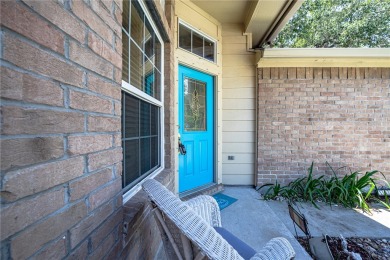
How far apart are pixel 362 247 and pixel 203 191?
2.00 m

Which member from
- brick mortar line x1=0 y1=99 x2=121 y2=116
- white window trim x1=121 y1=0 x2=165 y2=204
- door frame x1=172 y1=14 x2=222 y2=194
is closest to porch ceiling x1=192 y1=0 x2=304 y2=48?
door frame x1=172 y1=14 x2=222 y2=194

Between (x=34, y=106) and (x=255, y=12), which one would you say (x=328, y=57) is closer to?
(x=255, y=12)

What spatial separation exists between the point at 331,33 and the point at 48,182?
10.6 m

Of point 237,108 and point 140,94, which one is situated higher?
point 237,108

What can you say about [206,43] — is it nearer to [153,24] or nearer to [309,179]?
[153,24]

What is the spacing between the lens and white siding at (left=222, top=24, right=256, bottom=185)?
12.0 ft

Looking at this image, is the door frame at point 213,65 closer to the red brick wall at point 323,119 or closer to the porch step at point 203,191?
the porch step at point 203,191

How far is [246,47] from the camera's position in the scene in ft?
12.0

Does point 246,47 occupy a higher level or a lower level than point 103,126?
higher

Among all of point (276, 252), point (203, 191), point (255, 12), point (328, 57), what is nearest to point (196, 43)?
point (255, 12)

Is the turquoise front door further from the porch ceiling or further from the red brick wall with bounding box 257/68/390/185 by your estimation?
the porch ceiling

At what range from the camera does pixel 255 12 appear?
9.99ft

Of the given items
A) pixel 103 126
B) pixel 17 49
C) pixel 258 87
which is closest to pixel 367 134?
pixel 258 87

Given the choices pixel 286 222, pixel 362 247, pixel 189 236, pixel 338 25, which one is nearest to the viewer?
pixel 189 236
